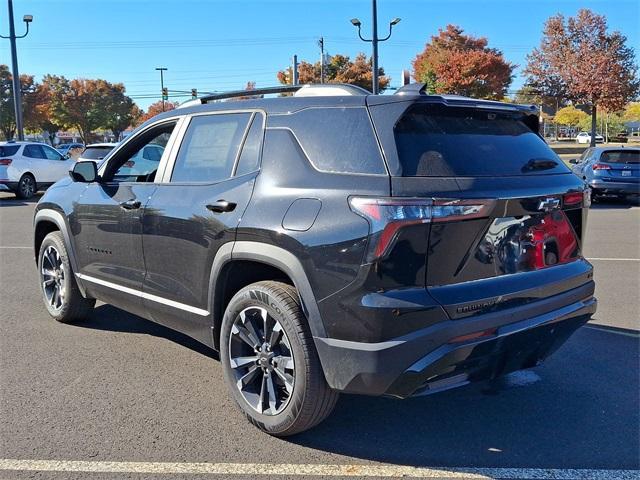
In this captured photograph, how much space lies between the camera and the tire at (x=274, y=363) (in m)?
3.17

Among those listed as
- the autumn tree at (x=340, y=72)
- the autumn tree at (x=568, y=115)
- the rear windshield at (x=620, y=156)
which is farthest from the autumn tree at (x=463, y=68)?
the autumn tree at (x=568, y=115)

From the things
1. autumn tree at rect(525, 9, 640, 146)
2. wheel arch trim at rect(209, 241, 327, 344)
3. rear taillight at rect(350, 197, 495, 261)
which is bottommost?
wheel arch trim at rect(209, 241, 327, 344)

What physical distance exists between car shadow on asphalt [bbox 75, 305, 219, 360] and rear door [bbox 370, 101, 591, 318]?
2532 mm

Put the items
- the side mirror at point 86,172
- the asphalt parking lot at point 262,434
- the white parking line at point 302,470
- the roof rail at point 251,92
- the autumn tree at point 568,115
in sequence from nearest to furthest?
the white parking line at point 302,470, the asphalt parking lot at point 262,434, the roof rail at point 251,92, the side mirror at point 86,172, the autumn tree at point 568,115

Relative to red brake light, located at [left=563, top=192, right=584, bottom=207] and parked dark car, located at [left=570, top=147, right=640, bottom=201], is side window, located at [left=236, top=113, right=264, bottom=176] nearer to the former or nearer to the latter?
red brake light, located at [left=563, top=192, right=584, bottom=207]

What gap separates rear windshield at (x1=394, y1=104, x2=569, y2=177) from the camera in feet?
10.0

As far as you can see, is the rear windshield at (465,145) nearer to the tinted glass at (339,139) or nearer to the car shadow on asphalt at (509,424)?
the tinted glass at (339,139)

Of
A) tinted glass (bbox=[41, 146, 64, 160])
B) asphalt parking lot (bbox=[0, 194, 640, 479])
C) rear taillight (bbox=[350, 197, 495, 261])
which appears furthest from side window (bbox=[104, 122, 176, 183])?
tinted glass (bbox=[41, 146, 64, 160])

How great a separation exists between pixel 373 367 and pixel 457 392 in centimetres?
145

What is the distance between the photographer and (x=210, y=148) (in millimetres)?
4035

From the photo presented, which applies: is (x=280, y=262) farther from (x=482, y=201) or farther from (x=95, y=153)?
(x=95, y=153)

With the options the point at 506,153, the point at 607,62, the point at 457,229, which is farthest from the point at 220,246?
the point at 607,62

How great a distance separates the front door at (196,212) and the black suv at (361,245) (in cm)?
1

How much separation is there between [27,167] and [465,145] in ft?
61.6
